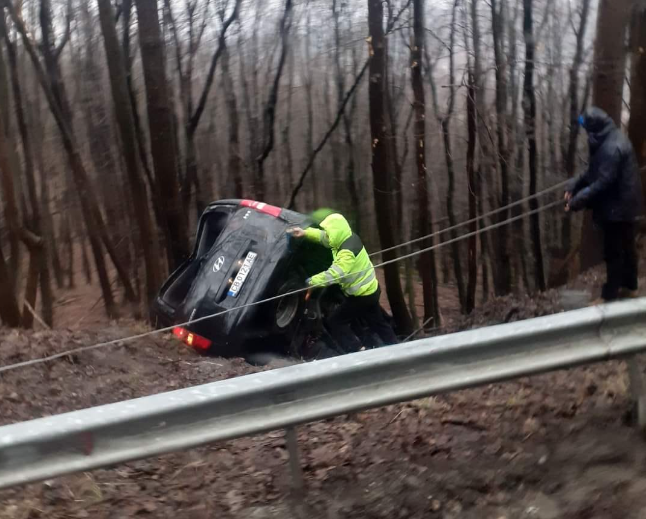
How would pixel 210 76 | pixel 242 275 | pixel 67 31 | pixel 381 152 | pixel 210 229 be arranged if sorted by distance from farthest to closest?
1. pixel 210 76
2. pixel 67 31
3. pixel 381 152
4. pixel 210 229
5. pixel 242 275

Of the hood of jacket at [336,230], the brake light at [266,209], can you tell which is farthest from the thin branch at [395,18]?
the hood of jacket at [336,230]

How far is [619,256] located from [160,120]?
7.30m

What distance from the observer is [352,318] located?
7.91 m

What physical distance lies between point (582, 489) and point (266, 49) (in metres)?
17.5

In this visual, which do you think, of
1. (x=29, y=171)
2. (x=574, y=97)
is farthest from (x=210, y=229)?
(x=574, y=97)

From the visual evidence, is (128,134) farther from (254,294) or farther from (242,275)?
(254,294)

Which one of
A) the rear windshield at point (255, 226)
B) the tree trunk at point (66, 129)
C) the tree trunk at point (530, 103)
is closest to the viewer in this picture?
the rear windshield at point (255, 226)

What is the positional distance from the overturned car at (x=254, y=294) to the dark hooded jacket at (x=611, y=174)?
3263mm

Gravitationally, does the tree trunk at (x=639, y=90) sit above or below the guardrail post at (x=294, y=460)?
above

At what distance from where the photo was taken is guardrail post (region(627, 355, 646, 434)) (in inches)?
131

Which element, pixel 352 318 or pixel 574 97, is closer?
pixel 352 318

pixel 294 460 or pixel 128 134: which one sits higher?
pixel 128 134

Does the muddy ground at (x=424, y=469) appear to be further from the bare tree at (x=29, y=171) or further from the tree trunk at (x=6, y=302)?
the bare tree at (x=29, y=171)

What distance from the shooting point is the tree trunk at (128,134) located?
1166 centimetres
